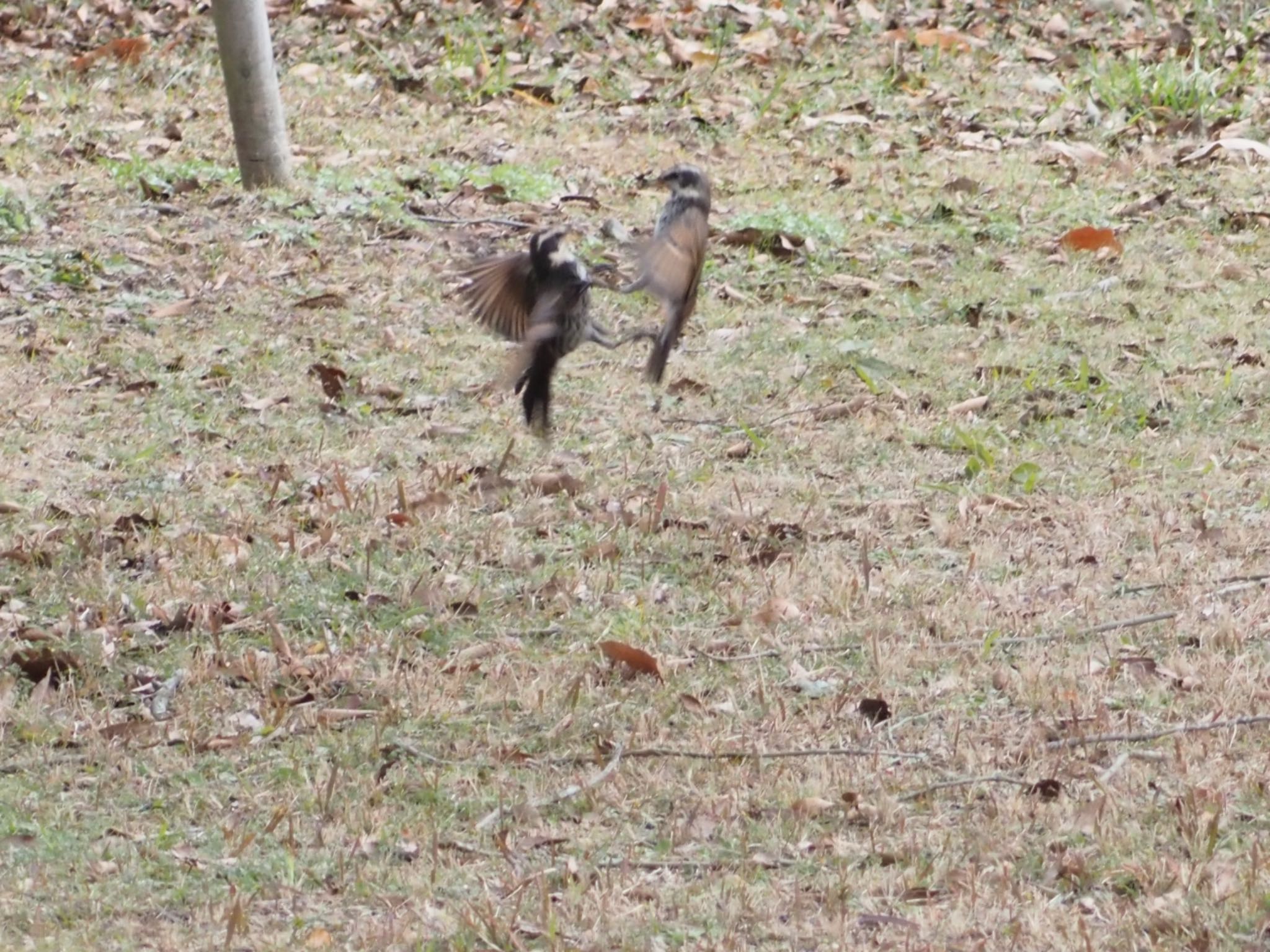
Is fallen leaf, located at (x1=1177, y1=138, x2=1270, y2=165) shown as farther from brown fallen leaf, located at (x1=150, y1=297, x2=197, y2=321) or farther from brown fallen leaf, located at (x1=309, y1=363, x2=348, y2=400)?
brown fallen leaf, located at (x1=150, y1=297, x2=197, y2=321)

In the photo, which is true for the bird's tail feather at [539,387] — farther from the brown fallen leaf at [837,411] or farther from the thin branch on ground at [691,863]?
the thin branch on ground at [691,863]

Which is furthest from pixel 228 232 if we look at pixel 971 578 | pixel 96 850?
pixel 96 850

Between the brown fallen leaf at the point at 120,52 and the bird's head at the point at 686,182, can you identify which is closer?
the bird's head at the point at 686,182

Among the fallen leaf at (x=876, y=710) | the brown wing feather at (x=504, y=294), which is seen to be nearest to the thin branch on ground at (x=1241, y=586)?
the fallen leaf at (x=876, y=710)

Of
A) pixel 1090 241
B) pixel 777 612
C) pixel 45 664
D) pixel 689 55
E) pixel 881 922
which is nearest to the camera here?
pixel 881 922

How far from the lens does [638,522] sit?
6.61 m

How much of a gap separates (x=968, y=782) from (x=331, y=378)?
4.20m

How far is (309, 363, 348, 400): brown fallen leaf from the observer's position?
26.4ft

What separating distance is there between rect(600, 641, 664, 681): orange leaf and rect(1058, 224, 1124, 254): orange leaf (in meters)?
5.48

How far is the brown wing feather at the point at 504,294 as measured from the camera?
245 inches

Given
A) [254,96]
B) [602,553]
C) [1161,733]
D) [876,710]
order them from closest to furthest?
[1161,733]
[876,710]
[602,553]
[254,96]

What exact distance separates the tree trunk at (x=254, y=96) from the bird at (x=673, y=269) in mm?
4688

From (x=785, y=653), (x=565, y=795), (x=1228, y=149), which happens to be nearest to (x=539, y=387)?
(x=785, y=653)

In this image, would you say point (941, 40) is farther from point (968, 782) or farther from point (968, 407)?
point (968, 782)
